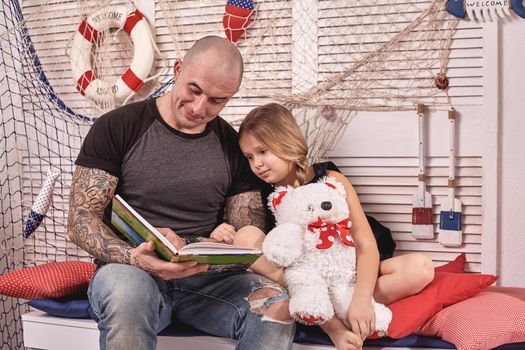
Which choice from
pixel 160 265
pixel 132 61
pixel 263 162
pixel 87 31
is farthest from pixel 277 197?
pixel 87 31

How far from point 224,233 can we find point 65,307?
0.50 metres

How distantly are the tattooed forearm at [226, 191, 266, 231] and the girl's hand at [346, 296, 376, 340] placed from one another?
40cm

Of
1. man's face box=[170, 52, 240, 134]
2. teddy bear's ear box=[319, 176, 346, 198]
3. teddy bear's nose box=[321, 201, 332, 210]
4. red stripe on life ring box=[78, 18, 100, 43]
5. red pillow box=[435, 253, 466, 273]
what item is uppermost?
red stripe on life ring box=[78, 18, 100, 43]

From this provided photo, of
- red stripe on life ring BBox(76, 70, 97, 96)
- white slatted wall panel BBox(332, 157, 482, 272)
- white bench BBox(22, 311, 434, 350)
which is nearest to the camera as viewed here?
white bench BBox(22, 311, 434, 350)

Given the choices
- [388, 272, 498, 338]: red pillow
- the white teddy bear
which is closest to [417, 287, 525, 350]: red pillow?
[388, 272, 498, 338]: red pillow

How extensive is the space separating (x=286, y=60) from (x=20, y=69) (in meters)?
1.06

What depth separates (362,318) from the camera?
144 cm

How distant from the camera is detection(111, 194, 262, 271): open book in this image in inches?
48.8

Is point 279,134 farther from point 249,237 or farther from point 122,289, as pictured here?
point 122,289

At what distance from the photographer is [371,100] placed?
1964 millimetres

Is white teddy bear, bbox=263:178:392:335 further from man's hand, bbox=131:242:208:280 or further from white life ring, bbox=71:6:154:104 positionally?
white life ring, bbox=71:6:154:104

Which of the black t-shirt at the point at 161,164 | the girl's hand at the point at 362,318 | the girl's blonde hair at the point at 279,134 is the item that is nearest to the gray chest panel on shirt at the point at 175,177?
the black t-shirt at the point at 161,164

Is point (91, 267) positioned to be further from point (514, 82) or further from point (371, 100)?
point (514, 82)

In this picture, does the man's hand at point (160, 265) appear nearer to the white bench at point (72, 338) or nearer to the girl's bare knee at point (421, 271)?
the white bench at point (72, 338)
